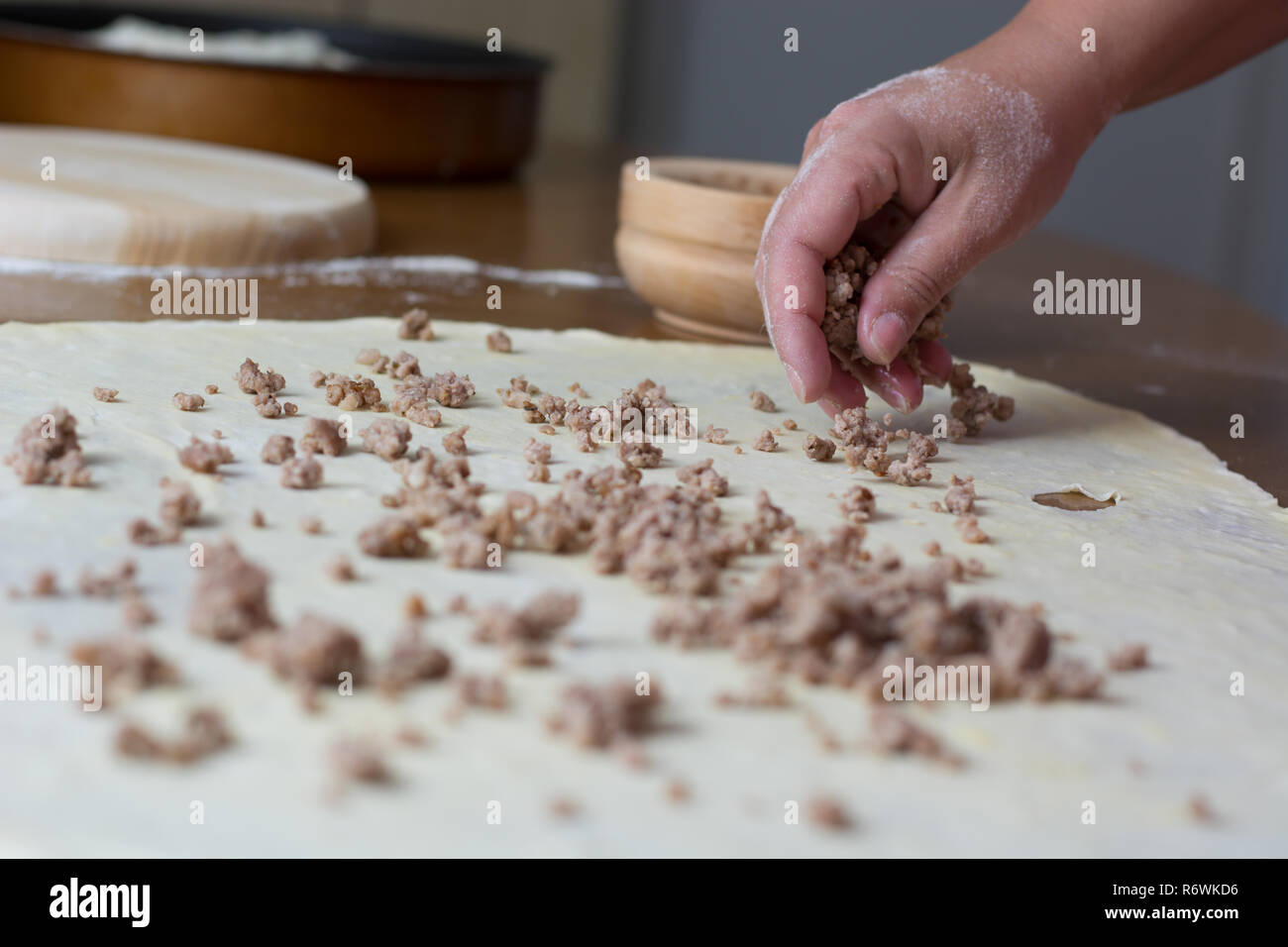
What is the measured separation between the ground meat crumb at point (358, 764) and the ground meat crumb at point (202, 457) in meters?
0.43

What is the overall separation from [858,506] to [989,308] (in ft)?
3.91

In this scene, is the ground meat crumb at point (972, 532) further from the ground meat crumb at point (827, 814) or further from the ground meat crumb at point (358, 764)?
the ground meat crumb at point (358, 764)

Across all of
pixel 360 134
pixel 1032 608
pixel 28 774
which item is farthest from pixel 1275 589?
pixel 360 134

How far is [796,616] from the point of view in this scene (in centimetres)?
82

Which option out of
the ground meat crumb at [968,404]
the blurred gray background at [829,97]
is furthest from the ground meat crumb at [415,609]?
the blurred gray background at [829,97]

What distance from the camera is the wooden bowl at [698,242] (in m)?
1.68

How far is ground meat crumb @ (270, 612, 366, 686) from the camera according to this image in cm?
73

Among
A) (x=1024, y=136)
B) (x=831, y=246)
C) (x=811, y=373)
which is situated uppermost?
(x=1024, y=136)

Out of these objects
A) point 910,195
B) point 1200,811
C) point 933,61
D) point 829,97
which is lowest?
point 1200,811

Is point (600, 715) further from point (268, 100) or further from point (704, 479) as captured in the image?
point (268, 100)

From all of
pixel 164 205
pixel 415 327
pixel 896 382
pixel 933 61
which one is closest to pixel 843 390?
pixel 896 382

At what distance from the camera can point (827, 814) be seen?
67 cm
